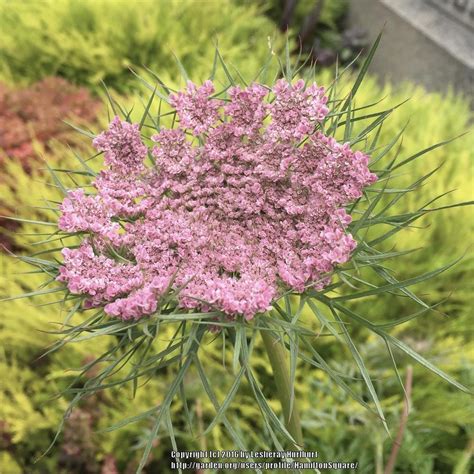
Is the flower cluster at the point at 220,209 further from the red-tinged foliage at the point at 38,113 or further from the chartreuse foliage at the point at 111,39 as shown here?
the chartreuse foliage at the point at 111,39

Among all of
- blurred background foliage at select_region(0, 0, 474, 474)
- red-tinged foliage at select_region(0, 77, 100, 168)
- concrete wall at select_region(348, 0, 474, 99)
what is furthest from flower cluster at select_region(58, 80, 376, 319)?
concrete wall at select_region(348, 0, 474, 99)

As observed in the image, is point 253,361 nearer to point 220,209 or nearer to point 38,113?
point 220,209

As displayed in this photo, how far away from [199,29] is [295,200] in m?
2.43

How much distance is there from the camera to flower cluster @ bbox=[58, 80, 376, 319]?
1.73 ft

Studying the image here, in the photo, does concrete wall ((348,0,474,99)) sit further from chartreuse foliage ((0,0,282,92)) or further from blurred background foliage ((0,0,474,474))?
chartreuse foliage ((0,0,282,92))

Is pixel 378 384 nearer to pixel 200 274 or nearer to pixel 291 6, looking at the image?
pixel 200 274

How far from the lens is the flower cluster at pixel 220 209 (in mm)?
528

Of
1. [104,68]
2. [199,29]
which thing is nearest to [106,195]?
[104,68]

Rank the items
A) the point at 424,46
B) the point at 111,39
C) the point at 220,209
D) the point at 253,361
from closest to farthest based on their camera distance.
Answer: the point at 220,209 → the point at 253,361 → the point at 111,39 → the point at 424,46

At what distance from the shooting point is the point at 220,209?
60 cm

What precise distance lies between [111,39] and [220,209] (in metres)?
2.28

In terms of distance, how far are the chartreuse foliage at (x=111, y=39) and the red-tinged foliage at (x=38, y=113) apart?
318 mm

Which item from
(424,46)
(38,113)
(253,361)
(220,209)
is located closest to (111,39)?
(38,113)

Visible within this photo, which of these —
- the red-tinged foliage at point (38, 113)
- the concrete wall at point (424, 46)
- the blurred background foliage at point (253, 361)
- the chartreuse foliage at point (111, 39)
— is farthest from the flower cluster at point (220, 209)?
the concrete wall at point (424, 46)
